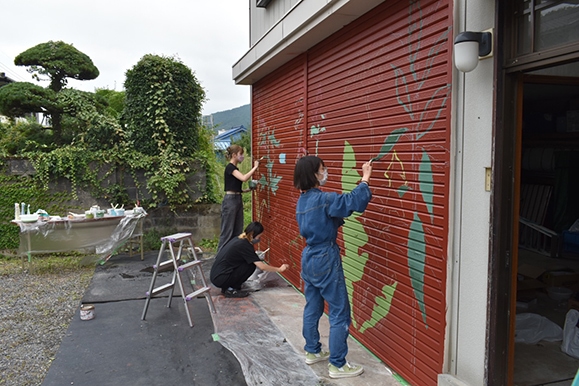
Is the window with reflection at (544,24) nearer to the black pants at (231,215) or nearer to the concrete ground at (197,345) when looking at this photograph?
the concrete ground at (197,345)

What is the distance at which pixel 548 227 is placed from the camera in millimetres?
6848

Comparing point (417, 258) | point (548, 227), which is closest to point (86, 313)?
point (417, 258)

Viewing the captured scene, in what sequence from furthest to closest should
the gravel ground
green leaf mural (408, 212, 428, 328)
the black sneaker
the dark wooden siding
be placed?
1. the black sneaker
2. the gravel ground
3. green leaf mural (408, 212, 428, 328)
4. the dark wooden siding

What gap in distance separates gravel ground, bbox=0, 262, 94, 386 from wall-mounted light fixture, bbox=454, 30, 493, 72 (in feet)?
12.8

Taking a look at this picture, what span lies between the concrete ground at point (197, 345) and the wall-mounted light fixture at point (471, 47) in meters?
2.37

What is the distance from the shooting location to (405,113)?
3.46 metres

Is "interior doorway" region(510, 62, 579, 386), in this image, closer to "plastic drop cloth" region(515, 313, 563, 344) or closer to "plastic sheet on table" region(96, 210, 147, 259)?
"plastic drop cloth" region(515, 313, 563, 344)

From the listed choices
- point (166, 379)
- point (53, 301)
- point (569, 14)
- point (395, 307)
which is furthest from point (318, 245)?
point (53, 301)

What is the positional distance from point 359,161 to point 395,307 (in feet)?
4.42

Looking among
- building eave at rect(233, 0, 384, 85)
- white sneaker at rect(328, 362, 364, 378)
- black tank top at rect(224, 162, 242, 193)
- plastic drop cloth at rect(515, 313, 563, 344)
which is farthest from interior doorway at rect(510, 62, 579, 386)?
black tank top at rect(224, 162, 242, 193)

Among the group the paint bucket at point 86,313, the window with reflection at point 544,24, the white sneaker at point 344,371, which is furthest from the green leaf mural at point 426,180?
the paint bucket at point 86,313

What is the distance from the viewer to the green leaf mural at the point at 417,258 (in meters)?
3.26

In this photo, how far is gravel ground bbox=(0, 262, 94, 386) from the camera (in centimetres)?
396

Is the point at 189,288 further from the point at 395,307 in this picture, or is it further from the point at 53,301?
the point at 395,307
